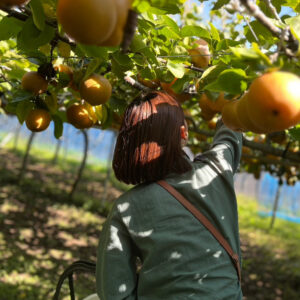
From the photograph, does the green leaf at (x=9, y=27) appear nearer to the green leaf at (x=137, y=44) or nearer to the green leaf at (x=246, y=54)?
the green leaf at (x=137, y=44)

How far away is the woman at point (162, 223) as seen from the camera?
107 cm

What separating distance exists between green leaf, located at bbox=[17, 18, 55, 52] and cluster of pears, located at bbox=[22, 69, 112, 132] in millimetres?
165

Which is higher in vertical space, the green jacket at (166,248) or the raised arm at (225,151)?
the raised arm at (225,151)

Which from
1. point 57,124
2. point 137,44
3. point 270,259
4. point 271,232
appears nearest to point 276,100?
point 137,44

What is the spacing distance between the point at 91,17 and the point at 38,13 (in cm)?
41

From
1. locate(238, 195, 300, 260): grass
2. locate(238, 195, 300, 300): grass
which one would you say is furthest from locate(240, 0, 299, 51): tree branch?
locate(238, 195, 300, 260): grass

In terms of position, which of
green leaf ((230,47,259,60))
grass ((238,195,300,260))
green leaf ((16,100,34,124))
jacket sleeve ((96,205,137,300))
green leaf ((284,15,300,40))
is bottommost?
grass ((238,195,300,260))

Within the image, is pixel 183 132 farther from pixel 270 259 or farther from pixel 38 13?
pixel 270 259

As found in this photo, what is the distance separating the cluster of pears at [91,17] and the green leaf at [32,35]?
0.46 metres

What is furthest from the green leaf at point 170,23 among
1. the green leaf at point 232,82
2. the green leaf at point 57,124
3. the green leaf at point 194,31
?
the green leaf at point 57,124

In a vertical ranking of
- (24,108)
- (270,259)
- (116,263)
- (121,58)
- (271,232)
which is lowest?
(271,232)

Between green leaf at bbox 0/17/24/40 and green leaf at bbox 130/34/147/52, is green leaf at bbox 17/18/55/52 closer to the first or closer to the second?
green leaf at bbox 0/17/24/40

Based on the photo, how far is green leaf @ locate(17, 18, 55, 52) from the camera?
986 mm

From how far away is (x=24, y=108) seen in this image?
1.36 meters
